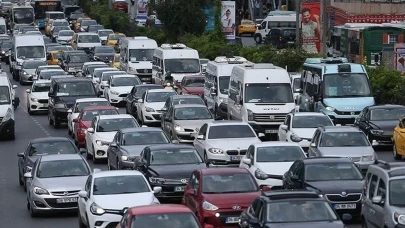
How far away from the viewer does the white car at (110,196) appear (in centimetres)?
2322

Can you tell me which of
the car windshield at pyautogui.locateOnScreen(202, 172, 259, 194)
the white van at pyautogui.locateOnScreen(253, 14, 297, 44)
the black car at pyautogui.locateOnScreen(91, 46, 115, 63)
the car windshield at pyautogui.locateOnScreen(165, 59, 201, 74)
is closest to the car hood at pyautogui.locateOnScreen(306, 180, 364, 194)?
the car windshield at pyautogui.locateOnScreen(202, 172, 259, 194)

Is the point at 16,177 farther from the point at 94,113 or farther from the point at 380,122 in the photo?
the point at 380,122

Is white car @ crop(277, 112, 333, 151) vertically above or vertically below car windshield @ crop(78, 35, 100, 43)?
above

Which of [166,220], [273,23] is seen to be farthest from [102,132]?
[273,23]

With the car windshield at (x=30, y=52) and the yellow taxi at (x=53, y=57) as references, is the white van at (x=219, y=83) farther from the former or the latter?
the yellow taxi at (x=53, y=57)

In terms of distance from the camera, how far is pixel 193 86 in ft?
165

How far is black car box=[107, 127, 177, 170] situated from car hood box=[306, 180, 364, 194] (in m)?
7.85

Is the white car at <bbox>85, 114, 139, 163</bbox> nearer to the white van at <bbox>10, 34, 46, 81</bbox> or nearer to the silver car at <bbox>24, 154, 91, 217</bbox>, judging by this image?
the silver car at <bbox>24, 154, 91, 217</bbox>

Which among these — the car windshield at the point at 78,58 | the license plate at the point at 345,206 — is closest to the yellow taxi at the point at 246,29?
the car windshield at the point at 78,58

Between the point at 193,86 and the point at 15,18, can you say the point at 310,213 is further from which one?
the point at 15,18

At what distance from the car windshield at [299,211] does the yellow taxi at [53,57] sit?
5258cm

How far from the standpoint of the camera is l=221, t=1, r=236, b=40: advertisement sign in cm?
7219

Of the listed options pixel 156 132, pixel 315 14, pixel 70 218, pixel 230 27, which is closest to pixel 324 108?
pixel 156 132

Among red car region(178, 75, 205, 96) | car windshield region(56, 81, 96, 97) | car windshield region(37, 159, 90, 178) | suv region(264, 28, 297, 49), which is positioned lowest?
suv region(264, 28, 297, 49)
